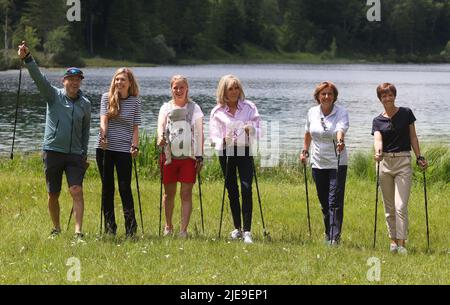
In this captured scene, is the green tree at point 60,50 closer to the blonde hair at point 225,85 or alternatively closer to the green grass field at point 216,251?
the green grass field at point 216,251

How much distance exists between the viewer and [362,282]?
7.39 m

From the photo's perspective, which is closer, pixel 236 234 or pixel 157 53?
pixel 236 234

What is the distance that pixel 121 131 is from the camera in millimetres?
9289

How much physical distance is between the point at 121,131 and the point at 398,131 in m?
3.45

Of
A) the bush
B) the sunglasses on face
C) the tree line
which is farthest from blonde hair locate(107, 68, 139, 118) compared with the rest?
the bush

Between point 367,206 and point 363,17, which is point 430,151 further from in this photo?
point 363,17

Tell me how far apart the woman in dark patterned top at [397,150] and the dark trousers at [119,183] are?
10.3 feet

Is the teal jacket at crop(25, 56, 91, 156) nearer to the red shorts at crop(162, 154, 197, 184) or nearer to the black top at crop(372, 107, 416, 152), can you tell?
the red shorts at crop(162, 154, 197, 184)

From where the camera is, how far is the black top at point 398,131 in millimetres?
9125

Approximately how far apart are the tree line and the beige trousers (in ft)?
271

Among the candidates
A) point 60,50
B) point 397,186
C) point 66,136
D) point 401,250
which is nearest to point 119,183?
point 66,136

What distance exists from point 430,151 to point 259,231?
8.70m

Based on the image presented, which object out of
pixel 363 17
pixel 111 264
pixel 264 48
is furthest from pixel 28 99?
pixel 363 17

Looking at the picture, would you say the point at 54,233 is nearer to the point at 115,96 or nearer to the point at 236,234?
the point at 115,96
